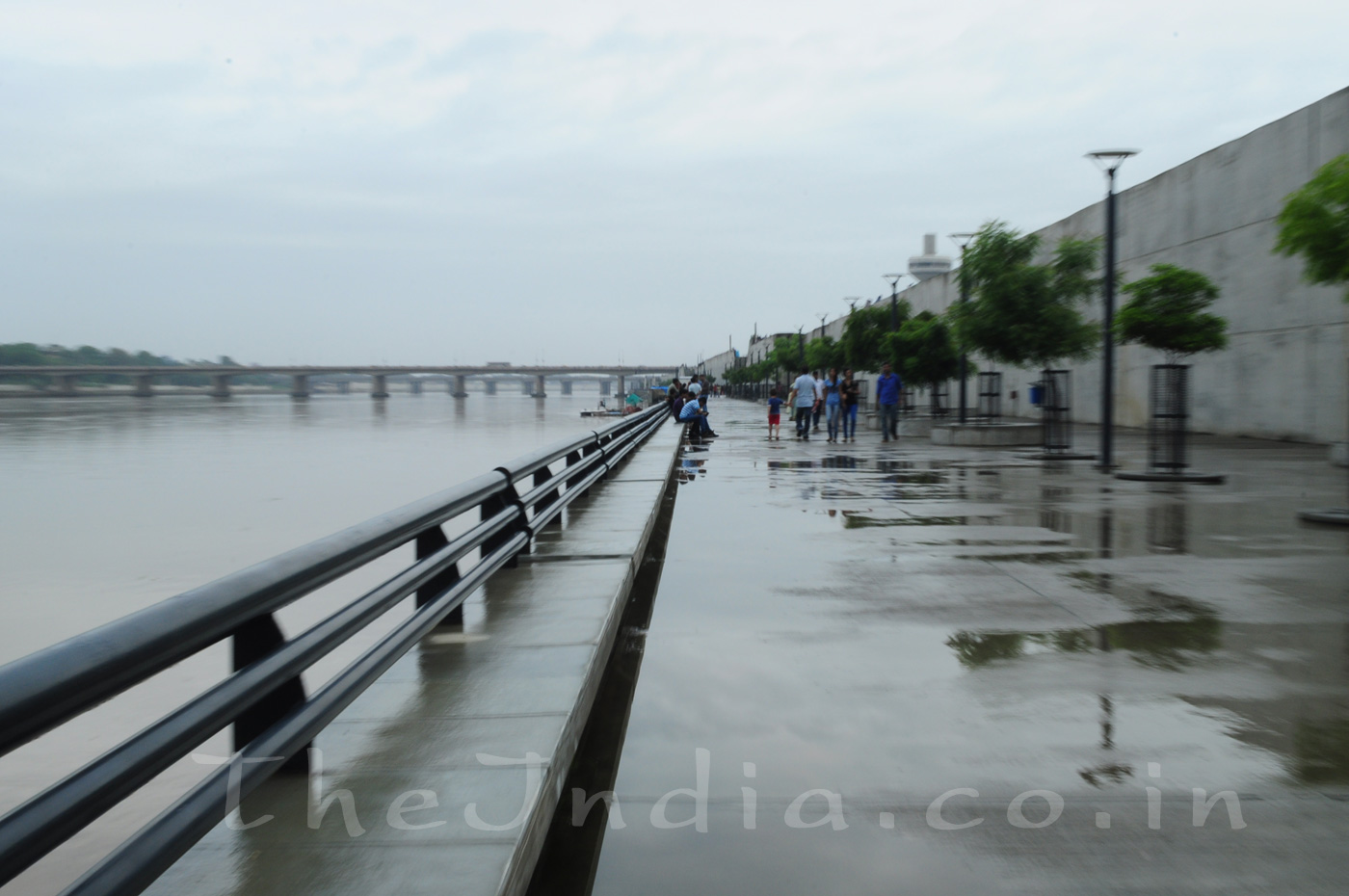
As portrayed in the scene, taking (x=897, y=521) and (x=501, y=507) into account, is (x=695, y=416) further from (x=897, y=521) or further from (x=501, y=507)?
(x=501, y=507)

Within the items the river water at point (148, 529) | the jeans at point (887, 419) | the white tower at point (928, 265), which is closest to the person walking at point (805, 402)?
the jeans at point (887, 419)

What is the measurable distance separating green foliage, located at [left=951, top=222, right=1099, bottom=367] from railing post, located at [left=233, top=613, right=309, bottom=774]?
20.5m

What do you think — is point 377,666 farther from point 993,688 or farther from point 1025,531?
point 1025,531

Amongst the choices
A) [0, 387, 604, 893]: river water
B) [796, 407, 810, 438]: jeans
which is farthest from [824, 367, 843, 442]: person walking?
[0, 387, 604, 893]: river water

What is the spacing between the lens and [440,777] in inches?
133

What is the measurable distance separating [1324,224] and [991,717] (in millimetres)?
8296

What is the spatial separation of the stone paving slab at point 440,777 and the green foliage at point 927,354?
25.9m

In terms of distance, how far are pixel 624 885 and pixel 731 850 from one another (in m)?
0.39

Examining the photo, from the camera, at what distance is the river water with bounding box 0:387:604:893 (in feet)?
16.3

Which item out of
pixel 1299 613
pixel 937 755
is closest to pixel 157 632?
pixel 937 755

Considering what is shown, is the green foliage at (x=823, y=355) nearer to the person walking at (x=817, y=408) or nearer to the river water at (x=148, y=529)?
the person walking at (x=817, y=408)

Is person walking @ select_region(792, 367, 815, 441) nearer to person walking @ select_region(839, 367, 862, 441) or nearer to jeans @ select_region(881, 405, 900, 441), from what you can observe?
person walking @ select_region(839, 367, 862, 441)

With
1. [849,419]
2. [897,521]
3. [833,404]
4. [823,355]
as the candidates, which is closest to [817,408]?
[849,419]

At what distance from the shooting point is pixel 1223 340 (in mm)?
16250
